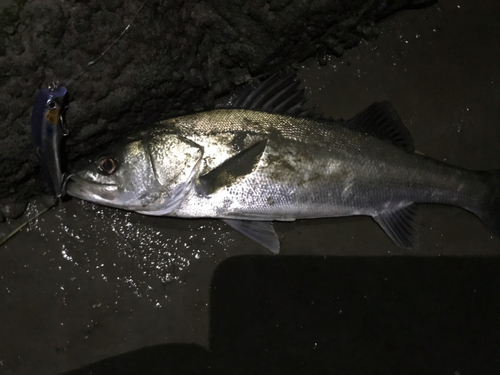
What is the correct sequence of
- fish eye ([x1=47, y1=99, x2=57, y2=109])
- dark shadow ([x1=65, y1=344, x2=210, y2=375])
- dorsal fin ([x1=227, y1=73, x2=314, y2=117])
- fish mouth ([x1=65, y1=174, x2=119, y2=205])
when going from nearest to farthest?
fish eye ([x1=47, y1=99, x2=57, y2=109])
fish mouth ([x1=65, y1=174, x2=119, y2=205])
dorsal fin ([x1=227, y1=73, x2=314, y2=117])
dark shadow ([x1=65, y1=344, x2=210, y2=375])

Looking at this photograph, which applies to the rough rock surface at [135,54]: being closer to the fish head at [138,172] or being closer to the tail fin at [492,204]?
the fish head at [138,172]

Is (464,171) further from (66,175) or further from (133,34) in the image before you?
(66,175)

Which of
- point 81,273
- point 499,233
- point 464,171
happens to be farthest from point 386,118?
point 81,273

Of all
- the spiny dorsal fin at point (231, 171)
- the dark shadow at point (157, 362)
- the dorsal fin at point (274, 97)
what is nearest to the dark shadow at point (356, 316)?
the dark shadow at point (157, 362)

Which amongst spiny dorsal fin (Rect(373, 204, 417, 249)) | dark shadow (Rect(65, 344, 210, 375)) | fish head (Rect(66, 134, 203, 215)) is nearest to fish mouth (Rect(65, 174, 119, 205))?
fish head (Rect(66, 134, 203, 215))

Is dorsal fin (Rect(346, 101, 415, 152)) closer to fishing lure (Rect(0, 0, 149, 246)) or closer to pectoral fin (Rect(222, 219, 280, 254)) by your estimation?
pectoral fin (Rect(222, 219, 280, 254))
